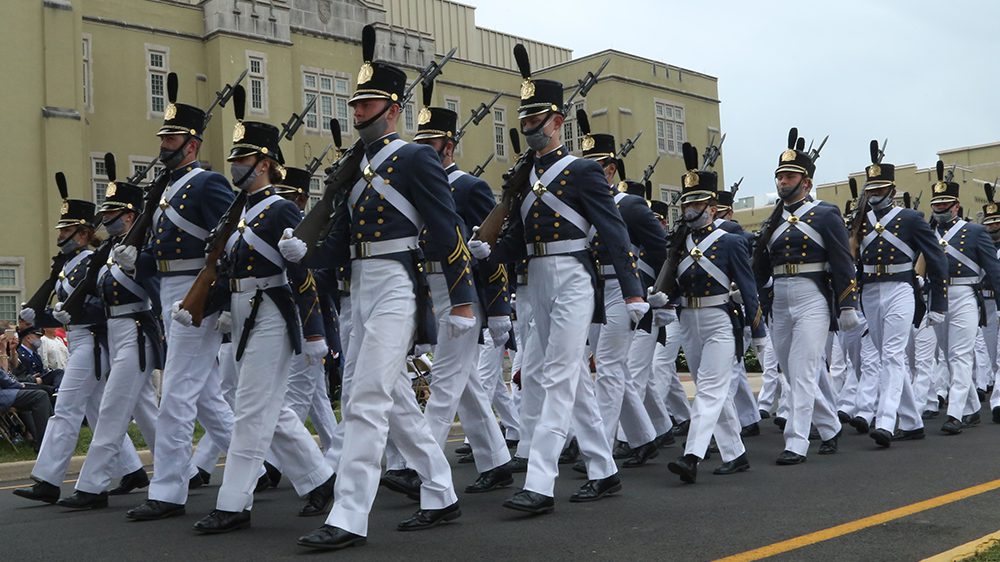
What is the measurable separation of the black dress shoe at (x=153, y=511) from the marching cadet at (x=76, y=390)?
0.81 metres

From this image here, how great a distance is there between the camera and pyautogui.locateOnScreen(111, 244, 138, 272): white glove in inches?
309

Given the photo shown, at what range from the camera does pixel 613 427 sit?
857 cm

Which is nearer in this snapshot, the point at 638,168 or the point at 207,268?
the point at 207,268

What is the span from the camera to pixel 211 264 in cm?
717

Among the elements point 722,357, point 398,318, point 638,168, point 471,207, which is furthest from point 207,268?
point 638,168

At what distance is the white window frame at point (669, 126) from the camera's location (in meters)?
44.4

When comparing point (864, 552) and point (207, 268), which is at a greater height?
point (207, 268)

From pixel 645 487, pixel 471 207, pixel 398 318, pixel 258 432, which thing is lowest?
pixel 645 487

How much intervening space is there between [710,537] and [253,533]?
101 inches

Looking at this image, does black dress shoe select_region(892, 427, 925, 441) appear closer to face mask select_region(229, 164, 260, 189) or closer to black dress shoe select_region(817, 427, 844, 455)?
black dress shoe select_region(817, 427, 844, 455)

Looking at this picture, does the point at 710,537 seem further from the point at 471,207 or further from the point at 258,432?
the point at 471,207

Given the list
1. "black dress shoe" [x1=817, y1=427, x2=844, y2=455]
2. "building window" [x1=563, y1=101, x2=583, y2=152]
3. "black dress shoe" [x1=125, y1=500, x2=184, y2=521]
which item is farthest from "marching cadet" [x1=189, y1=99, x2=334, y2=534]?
"building window" [x1=563, y1=101, x2=583, y2=152]

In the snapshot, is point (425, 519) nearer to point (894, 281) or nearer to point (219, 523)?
point (219, 523)

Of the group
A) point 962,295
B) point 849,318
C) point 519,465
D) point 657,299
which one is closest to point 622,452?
point 519,465
